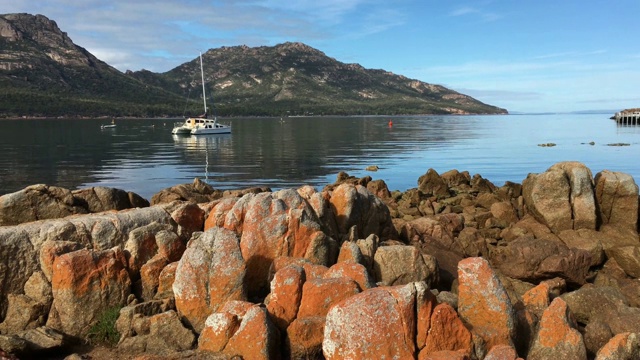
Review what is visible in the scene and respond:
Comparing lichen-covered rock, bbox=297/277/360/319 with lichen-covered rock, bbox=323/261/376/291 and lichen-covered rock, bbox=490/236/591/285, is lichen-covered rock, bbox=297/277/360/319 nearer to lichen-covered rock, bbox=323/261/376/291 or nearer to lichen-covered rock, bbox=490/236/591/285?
lichen-covered rock, bbox=323/261/376/291

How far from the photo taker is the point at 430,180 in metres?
33.2

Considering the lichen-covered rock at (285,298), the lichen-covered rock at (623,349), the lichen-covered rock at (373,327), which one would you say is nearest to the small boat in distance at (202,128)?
the lichen-covered rock at (285,298)

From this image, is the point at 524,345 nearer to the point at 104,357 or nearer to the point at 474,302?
the point at 474,302

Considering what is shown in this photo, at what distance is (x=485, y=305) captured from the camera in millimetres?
10336

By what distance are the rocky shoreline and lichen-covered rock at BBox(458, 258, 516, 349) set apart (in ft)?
Result: 0.08

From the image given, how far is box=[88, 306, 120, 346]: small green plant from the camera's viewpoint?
10.8 m

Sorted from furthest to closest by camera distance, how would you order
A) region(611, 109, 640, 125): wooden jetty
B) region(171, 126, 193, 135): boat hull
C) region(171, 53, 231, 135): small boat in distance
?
→ region(611, 109, 640, 125): wooden jetty, region(171, 126, 193, 135): boat hull, region(171, 53, 231, 135): small boat in distance

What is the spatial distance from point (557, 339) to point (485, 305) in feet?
4.57

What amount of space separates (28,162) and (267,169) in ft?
88.6

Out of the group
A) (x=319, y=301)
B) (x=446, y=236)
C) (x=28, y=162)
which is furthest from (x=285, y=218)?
(x=28, y=162)

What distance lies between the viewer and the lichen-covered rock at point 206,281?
11125mm

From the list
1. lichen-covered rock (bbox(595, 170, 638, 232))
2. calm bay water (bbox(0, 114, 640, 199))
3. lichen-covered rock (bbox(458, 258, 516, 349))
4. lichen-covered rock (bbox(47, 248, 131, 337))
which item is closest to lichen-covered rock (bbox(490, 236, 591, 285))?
lichen-covered rock (bbox(595, 170, 638, 232))

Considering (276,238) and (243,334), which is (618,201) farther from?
(243,334)

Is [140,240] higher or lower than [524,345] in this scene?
higher
